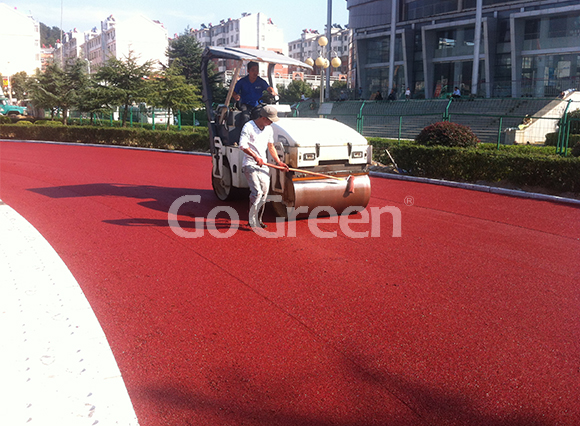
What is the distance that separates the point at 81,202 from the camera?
1045 cm

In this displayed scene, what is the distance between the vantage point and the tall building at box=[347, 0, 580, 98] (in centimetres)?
4303

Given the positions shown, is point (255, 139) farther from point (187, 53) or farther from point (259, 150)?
point (187, 53)

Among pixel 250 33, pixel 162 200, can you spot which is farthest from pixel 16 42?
pixel 162 200

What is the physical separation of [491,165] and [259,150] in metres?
7.96

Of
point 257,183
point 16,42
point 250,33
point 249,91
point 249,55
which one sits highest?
point 250,33

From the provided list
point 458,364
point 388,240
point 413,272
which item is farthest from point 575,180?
point 458,364

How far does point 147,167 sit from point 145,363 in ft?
Result: 45.3

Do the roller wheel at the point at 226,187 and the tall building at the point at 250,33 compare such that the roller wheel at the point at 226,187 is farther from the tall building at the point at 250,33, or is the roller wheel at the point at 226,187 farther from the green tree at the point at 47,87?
the tall building at the point at 250,33

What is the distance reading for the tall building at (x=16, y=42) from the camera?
10606 cm

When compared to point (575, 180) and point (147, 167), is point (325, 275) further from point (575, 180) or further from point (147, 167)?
point (147, 167)

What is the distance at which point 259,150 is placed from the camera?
7.98 metres

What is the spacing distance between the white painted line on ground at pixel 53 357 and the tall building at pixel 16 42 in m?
115

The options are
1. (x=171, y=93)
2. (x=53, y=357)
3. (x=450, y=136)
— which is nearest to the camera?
(x=53, y=357)

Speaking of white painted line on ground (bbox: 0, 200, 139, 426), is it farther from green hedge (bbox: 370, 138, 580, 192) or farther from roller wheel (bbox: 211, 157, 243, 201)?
green hedge (bbox: 370, 138, 580, 192)
